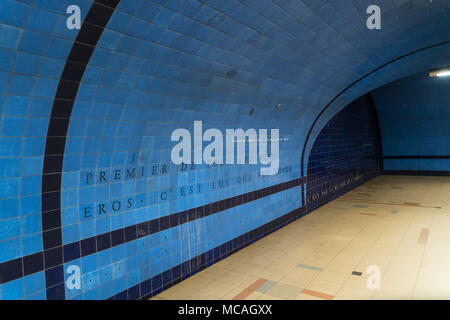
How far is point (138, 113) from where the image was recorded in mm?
3969

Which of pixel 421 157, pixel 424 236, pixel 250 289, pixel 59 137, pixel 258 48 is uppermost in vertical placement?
pixel 258 48

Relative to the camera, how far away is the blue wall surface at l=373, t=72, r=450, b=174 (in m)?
14.9

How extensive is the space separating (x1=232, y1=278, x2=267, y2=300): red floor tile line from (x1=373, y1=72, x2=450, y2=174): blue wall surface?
542 inches

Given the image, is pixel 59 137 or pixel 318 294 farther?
pixel 318 294

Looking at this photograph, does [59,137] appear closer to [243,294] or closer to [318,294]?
[243,294]

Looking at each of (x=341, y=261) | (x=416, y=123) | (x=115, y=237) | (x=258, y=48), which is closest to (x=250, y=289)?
(x=341, y=261)

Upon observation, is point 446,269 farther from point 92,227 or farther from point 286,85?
point 92,227

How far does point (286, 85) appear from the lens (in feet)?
20.5

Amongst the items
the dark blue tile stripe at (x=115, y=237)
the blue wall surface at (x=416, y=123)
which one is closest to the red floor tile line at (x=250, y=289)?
the dark blue tile stripe at (x=115, y=237)

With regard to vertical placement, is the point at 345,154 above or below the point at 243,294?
above

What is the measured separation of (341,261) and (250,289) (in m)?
1.95

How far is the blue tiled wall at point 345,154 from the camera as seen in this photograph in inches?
392

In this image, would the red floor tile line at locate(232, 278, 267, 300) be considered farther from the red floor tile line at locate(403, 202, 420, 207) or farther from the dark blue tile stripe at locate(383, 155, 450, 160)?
the dark blue tile stripe at locate(383, 155, 450, 160)

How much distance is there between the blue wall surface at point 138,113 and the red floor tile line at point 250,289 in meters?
1.05
